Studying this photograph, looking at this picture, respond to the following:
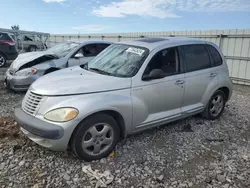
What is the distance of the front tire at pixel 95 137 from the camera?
2928 millimetres

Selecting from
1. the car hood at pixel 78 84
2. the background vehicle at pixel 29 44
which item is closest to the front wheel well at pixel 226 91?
the car hood at pixel 78 84

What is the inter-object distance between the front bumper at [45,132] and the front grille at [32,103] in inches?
3.8

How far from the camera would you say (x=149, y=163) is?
317 cm

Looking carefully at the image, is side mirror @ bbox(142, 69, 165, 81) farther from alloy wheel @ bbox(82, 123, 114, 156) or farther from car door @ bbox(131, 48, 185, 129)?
alloy wheel @ bbox(82, 123, 114, 156)

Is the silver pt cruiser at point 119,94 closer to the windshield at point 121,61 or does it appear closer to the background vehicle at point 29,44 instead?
the windshield at point 121,61

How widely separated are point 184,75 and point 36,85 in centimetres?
248

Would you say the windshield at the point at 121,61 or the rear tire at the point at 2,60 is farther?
the rear tire at the point at 2,60

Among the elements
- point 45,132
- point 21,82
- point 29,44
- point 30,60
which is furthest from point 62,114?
point 29,44

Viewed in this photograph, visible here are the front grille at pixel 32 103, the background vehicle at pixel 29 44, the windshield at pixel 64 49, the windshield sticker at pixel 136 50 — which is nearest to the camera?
the front grille at pixel 32 103

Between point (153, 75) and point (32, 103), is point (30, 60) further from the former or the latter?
point (153, 75)

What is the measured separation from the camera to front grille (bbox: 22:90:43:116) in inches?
119

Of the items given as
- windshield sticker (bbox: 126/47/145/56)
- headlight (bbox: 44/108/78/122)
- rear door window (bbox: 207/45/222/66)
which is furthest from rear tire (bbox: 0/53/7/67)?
rear door window (bbox: 207/45/222/66)

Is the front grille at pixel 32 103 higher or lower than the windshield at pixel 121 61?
lower

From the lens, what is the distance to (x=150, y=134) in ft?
13.3
